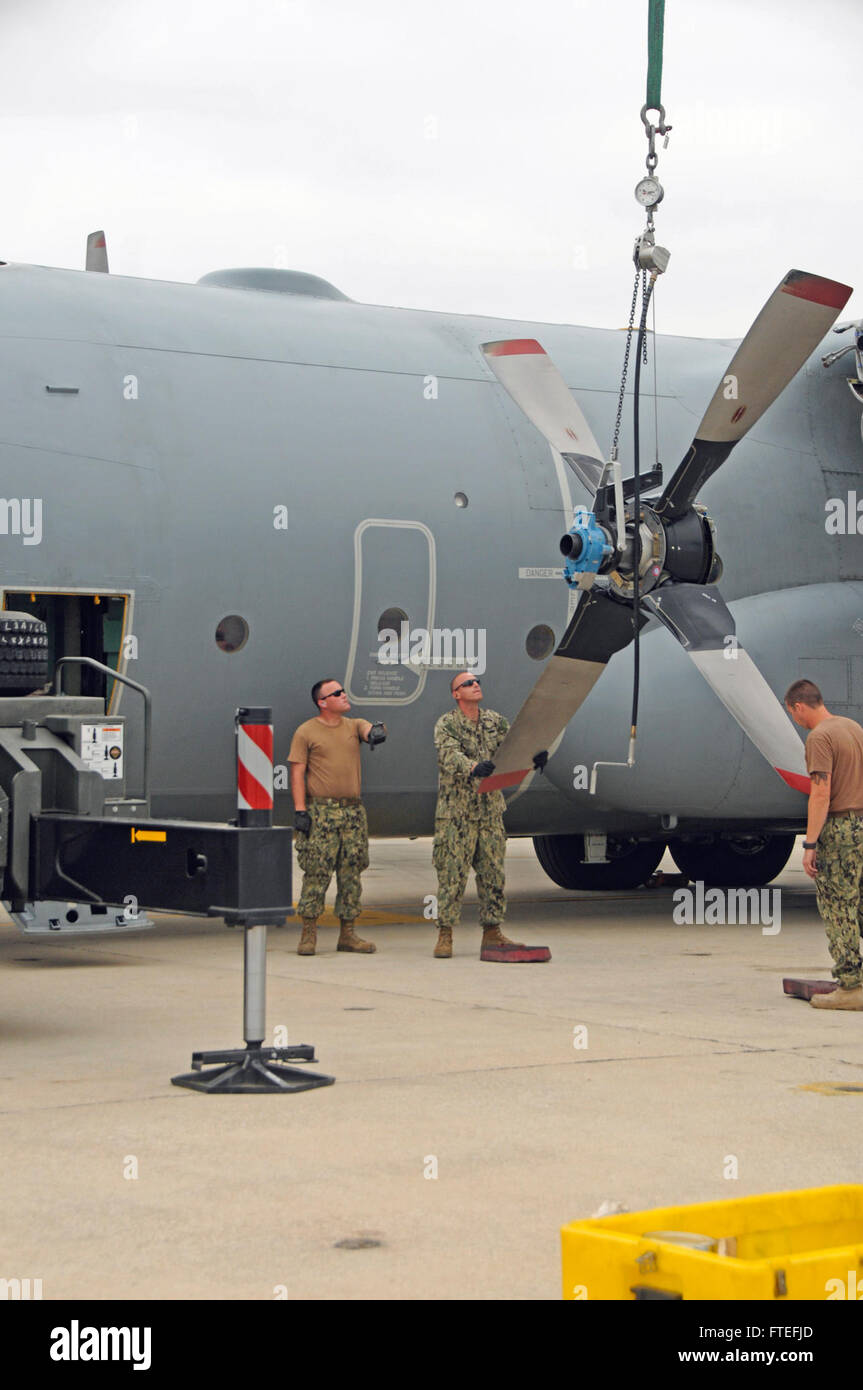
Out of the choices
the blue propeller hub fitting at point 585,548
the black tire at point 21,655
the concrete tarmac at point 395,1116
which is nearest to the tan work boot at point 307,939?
the concrete tarmac at point 395,1116

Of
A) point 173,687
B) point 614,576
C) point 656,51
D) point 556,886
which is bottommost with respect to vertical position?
point 556,886

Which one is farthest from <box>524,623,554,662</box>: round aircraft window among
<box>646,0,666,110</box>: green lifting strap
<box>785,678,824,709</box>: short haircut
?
<box>646,0,666,110</box>: green lifting strap

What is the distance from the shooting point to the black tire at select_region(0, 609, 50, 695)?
8.49m

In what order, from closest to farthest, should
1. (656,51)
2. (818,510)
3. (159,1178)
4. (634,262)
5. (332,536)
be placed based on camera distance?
(159,1178) → (656,51) → (634,262) → (332,536) → (818,510)

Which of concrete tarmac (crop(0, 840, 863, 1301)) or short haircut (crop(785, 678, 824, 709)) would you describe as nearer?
concrete tarmac (crop(0, 840, 863, 1301))

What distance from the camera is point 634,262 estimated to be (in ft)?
34.2

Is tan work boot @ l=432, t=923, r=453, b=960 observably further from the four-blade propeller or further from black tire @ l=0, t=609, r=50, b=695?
black tire @ l=0, t=609, r=50, b=695

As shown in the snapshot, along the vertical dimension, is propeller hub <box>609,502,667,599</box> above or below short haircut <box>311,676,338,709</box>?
above

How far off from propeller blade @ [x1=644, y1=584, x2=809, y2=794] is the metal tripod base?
497 centimetres

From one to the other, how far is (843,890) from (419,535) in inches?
173

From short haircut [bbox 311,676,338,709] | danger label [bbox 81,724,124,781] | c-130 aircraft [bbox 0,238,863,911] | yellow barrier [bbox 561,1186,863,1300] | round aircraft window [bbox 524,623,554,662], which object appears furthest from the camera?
round aircraft window [bbox 524,623,554,662]
